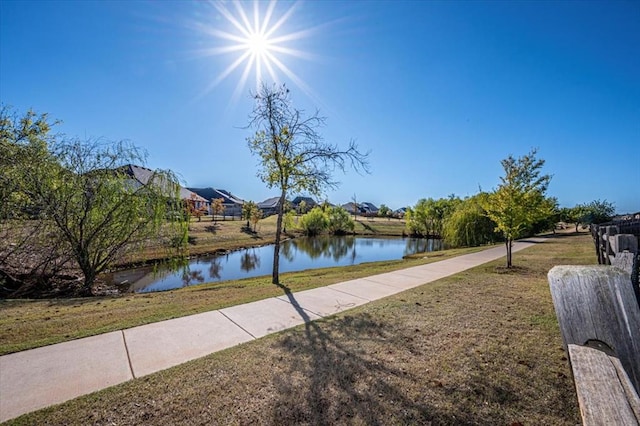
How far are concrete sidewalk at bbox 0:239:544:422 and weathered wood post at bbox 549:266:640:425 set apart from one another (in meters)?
3.84

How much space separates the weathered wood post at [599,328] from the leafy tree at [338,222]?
44895 millimetres

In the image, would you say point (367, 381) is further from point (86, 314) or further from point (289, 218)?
point (289, 218)

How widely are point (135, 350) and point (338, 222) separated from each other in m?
43.7

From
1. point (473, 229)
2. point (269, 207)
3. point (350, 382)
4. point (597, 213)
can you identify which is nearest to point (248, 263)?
point (350, 382)

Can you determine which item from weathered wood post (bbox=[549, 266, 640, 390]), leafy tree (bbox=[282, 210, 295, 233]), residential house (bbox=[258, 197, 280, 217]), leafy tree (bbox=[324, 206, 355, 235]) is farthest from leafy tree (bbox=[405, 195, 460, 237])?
residential house (bbox=[258, 197, 280, 217])

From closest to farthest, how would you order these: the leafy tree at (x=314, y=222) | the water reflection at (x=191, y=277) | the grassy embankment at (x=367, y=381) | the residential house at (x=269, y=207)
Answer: the grassy embankment at (x=367, y=381) < the water reflection at (x=191, y=277) < the leafy tree at (x=314, y=222) < the residential house at (x=269, y=207)

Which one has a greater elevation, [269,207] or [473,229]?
[269,207]

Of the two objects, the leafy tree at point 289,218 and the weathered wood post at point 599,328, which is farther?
the leafy tree at point 289,218

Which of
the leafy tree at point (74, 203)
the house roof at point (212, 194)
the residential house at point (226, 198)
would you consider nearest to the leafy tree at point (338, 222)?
the residential house at point (226, 198)

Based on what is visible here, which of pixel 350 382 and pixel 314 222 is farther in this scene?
pixel 314 222

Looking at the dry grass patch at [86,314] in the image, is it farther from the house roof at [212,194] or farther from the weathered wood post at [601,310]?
the house roof at [212,194]

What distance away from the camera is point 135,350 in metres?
3.80

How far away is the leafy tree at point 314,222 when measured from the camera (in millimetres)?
44375

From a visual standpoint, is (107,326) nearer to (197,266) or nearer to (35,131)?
(35,131)
